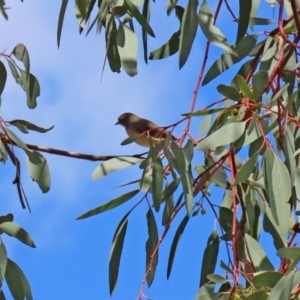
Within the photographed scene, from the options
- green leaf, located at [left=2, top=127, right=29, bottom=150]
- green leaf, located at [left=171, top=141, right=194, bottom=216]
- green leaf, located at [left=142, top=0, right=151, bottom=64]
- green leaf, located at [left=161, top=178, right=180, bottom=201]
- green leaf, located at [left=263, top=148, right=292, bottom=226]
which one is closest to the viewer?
green leaf, located at [left=263, top=148, right=292, bottom=226]

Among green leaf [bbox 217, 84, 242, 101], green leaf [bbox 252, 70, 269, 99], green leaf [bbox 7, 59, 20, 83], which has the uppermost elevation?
green leaf [bbox 7, 59, 20, 83]

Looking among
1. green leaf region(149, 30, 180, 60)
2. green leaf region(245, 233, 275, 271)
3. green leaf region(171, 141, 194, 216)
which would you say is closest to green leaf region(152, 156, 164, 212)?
green leaf region(171, 141, 194, 216)

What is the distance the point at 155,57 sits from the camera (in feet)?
7.77

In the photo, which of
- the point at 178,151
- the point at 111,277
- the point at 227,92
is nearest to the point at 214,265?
the point at 111,277

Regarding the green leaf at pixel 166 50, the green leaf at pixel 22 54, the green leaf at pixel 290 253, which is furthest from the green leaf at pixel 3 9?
the green leaf at pixel 290 253

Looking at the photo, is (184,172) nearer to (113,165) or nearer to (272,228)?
(113,165)

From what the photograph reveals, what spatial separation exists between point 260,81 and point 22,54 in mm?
854

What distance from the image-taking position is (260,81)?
1.67 metres

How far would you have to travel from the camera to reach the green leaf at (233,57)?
6.49 feet

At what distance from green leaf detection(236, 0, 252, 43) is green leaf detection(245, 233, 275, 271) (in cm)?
45

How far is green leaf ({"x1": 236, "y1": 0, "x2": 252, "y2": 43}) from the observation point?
1.88m

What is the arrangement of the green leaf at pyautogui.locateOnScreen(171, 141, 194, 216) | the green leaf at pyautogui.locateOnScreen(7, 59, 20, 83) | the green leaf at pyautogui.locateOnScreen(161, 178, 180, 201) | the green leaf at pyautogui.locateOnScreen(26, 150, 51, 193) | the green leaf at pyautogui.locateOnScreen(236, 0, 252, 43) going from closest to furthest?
the green leaf at pyautogui.locateOnScreen(171, 141, 194, 216)
the green leaf at pyautogui.locateOnScreen(236, 0, 252, 43)
the green leaf at pyautogui.locateOnScreen(161, 178, 180, 201)
the green leaf at pyautogui.locateOnScreen(26, 150, 51, 193)
the green leaf at pyautogui.locateOnScreen(7, 59, 20, 83)

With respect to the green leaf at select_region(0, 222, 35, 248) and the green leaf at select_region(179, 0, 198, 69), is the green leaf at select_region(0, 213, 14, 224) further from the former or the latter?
the green leaf at select_region(179, 0, 198, 69)

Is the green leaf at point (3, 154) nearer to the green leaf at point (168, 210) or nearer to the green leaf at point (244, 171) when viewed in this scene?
the green leaf at point (168, 210)
